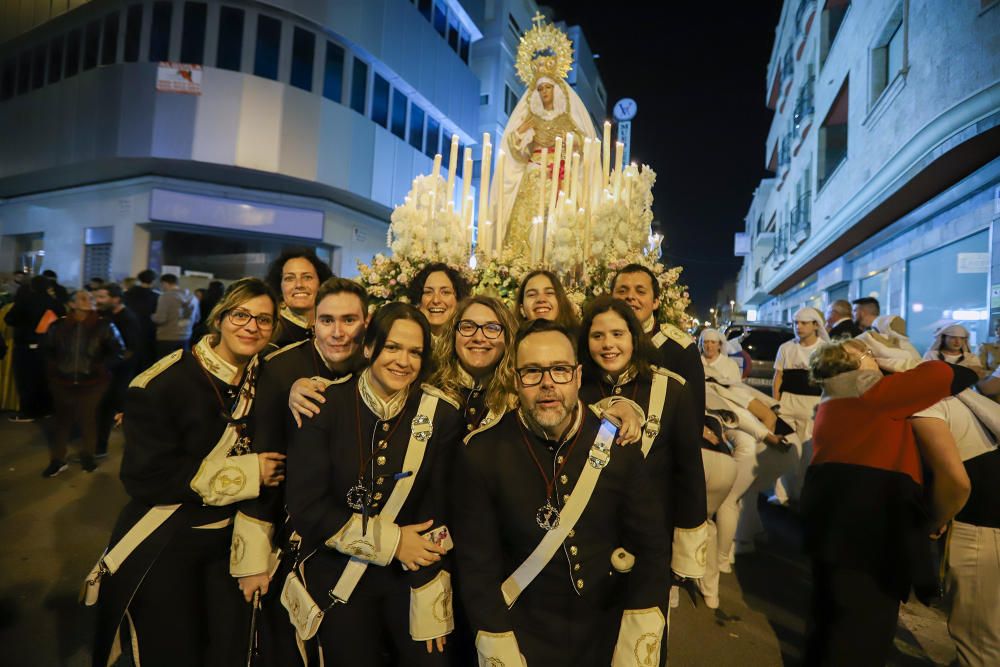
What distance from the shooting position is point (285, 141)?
1527 centimetres

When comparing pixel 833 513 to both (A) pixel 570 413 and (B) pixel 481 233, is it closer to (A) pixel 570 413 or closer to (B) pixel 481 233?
(A) pixel 570 413

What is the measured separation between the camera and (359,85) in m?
17.2

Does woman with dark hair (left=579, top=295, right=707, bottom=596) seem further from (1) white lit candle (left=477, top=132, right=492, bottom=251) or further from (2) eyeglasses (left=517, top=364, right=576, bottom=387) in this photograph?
(1) white lit candle (left=477, top=132, right=492, bottom=251)

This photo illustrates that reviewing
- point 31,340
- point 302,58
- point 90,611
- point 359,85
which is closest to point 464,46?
point 359,85

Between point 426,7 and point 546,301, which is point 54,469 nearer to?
point 546,301

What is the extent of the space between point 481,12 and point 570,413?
27670 millimetres

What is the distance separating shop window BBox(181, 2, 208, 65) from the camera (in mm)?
14734

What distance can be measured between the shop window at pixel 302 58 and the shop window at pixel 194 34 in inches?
96.8

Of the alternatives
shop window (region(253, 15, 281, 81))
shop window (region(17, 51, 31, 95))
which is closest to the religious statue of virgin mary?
shop window (region(253, 15, 281, 81))

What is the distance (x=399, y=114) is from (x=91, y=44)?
968 centimetres

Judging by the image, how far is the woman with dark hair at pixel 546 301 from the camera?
128 inches

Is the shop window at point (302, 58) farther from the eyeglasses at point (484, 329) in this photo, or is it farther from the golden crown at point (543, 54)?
the eyeglasses at point (484, 329)

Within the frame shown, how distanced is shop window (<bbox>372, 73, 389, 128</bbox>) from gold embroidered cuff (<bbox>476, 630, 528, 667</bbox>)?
18.8 m

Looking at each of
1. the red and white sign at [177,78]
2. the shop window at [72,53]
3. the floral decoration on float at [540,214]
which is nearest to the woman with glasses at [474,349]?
the floral decoration on float at [540,214]
